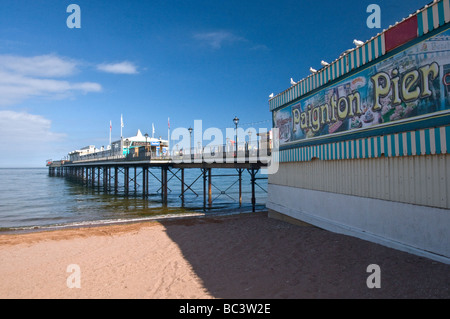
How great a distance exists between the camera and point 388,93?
24.0ft

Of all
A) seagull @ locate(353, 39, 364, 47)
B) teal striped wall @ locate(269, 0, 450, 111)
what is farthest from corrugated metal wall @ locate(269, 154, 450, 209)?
seagull @ locate(353, 39, 364, 47)

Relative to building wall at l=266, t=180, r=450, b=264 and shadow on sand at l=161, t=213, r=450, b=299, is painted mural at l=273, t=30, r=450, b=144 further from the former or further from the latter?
shadow on sand at l=161, t=213, r=450, b=299

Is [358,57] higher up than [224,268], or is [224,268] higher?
[358,57]

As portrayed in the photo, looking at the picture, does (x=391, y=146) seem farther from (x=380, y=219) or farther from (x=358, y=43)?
(x=358, y=43)

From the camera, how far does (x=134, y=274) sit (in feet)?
23.7

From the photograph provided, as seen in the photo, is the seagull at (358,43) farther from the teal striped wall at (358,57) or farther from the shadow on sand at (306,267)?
the shadow on sand at (306,267)

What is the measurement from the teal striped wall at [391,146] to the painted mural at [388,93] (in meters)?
0.42

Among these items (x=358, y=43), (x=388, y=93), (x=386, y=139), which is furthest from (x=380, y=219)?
(x=358, y=43)

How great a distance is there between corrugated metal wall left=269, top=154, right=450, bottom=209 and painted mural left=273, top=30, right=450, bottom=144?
101 centimetres

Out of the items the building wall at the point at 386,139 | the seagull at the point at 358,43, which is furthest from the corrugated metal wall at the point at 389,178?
the seagull at the point at 358,43

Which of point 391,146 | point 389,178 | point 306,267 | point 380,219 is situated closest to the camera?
point 306,267

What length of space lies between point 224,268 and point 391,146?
16.4 ft

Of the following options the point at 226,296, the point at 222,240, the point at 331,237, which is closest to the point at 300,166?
the point at 331,237
